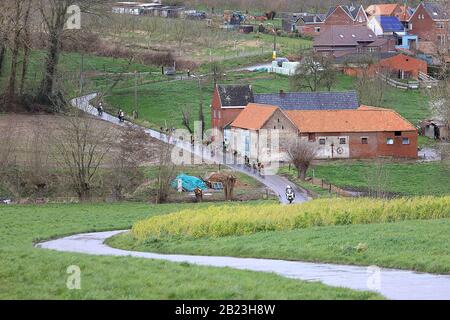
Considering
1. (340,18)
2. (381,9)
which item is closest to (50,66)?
(340,18)

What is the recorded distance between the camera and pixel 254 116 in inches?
2008

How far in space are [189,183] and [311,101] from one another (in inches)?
603

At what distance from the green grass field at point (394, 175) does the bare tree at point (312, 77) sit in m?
16.8

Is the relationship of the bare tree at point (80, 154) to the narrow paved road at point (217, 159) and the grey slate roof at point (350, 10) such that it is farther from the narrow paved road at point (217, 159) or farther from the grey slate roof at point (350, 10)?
the grey slate roof at point (350, 10)

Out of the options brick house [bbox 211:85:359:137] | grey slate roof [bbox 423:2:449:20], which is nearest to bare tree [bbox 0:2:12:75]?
brick house [bbox 211:85:359:137]

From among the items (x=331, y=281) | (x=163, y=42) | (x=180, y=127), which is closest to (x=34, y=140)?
(x=180, y=127)

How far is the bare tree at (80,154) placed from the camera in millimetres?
37781

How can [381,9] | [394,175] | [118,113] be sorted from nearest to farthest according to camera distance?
[394,175], [118,113], [381,9]

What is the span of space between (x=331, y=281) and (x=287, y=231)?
7903 millimetres

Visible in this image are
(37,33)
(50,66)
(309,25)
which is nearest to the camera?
(50,66)

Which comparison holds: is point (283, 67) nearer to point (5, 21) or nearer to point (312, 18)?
point (5, 21)

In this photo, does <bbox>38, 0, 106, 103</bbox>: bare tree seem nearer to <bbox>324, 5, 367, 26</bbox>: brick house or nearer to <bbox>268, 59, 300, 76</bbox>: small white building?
<bbox>268, 59, 300, 76</bbox>: small white building
